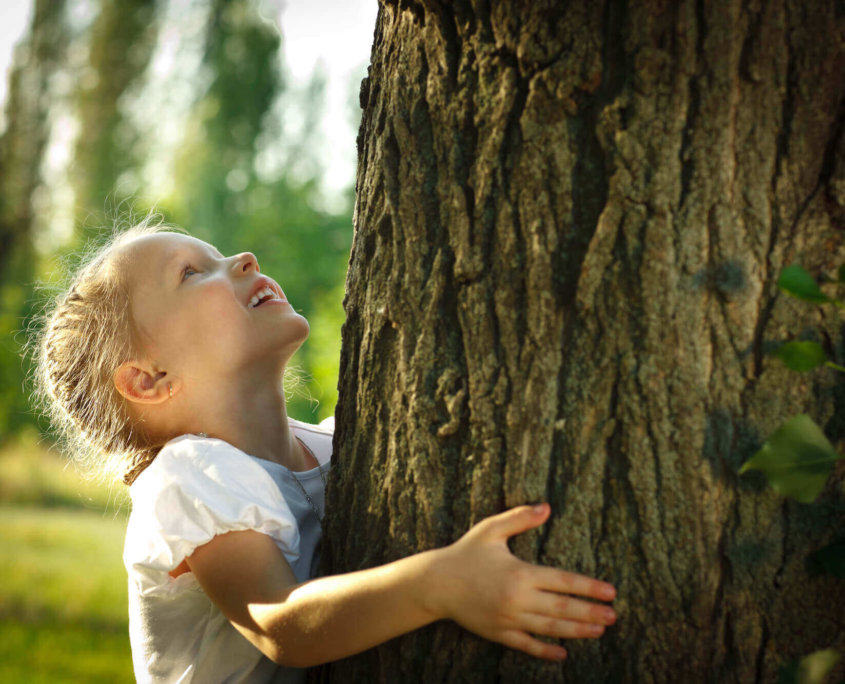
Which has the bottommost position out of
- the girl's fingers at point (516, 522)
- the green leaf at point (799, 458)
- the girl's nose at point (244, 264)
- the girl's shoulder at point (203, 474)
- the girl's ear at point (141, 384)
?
the girl's shoulder at point (203, 474)

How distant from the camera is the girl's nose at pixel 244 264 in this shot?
6.21ft

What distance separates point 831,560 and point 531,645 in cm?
46

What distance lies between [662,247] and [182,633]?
4.17ft

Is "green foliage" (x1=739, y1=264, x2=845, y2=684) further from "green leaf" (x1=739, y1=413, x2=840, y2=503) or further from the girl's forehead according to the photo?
the girl's forehead

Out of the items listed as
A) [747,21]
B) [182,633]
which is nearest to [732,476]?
[747,21]

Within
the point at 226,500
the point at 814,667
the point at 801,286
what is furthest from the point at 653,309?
the point at 226,500

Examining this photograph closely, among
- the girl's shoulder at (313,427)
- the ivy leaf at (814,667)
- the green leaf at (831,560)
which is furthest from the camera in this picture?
the girl's shoulder at (313,427)

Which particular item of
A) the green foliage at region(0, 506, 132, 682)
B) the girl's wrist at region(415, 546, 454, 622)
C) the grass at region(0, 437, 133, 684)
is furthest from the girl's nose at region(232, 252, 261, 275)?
the green foliage at region(0, 506, 132, 682)

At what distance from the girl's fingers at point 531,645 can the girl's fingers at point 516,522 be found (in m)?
0.15

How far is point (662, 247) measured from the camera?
1125mm

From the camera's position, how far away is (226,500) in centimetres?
142

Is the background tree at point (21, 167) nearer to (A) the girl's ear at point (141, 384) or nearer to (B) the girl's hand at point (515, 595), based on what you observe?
(A) the girl's ear at point (141, 384)

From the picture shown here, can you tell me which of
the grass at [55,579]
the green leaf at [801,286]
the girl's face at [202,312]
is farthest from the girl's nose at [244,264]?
the grass at [55,579]

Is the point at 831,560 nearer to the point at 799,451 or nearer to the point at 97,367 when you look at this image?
the point at 799,451
